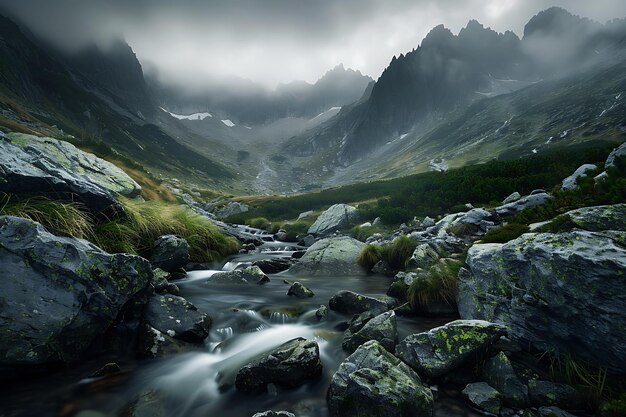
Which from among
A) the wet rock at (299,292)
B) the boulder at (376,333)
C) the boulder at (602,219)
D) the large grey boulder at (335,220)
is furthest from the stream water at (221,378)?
the large grey boulder at (335,220)

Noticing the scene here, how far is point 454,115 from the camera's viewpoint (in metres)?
199

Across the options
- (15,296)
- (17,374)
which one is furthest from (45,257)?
(17,374)

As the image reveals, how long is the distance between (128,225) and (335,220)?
66.0ft

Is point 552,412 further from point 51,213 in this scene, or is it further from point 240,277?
point 51,213

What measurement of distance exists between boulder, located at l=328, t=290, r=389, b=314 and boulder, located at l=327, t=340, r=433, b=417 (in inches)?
143

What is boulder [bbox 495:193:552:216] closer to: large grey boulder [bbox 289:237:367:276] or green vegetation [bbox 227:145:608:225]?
green vegetation [bbox 227:145:608:225]

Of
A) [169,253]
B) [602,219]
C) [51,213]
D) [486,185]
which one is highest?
[51,213]

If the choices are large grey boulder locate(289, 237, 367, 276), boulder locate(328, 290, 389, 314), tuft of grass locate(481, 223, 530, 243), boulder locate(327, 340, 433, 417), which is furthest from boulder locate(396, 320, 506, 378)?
large grey boulder locate(289, 237, 367, 276)

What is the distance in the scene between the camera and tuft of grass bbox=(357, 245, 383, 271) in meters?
15.2

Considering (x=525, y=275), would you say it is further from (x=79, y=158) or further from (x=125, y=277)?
(x=79, y=158)

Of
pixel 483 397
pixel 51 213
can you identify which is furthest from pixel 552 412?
pixel 51 213

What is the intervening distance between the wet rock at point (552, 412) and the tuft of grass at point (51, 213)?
10388 mm

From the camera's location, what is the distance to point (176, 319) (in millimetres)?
7367

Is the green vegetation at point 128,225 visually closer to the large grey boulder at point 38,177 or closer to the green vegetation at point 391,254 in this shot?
the large grey boulder at point 38,177
